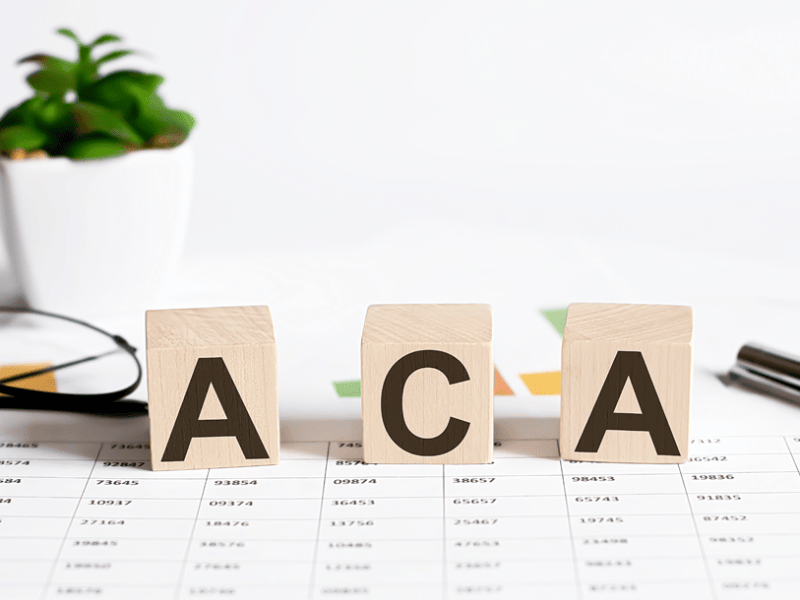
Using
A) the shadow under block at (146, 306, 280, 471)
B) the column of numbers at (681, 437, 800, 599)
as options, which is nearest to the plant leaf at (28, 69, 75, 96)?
the shadow under block at (146, 306, 280, 471)

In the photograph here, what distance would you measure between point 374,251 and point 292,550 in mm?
734

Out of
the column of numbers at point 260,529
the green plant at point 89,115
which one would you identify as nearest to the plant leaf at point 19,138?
the green plant at point 89,115

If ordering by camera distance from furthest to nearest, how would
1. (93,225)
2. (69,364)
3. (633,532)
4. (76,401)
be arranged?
(93,225), (69,364), (76,401), (633,532)

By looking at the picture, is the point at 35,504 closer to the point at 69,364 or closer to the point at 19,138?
the point at 69,364

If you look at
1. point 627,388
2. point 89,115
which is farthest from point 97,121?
point 627,388

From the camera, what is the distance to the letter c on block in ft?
2.43

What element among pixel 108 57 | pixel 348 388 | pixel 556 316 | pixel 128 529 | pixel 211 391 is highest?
pixel 108 57

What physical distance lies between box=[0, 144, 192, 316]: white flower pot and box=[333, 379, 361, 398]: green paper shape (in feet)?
1.08

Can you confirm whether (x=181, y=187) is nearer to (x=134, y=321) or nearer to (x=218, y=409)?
(x=134, y=321)

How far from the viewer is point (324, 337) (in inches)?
42.0

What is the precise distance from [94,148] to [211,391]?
437 millimetres

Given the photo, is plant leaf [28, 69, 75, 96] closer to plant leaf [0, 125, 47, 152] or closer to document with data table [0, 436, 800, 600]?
plant leaf [0, 125, 47, 152]

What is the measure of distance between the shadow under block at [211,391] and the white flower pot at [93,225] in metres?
0.35

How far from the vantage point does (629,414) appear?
2.46 ft
